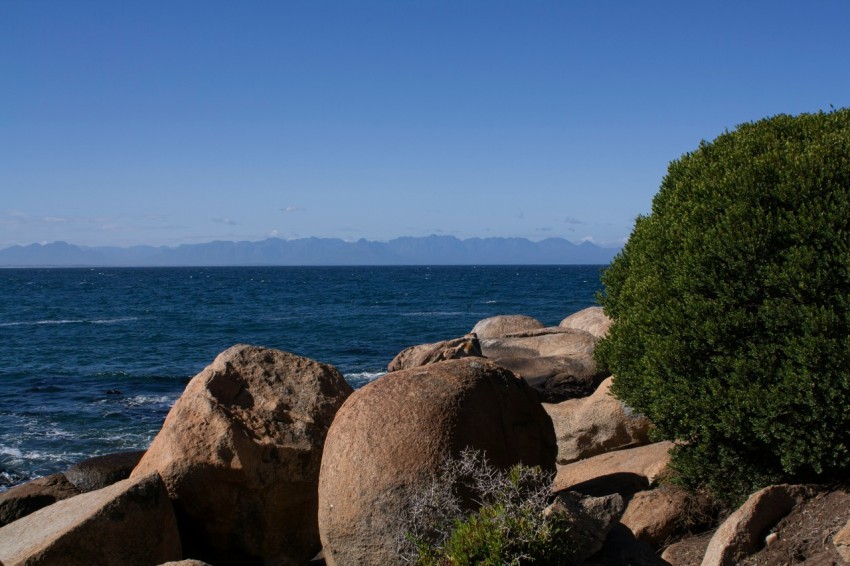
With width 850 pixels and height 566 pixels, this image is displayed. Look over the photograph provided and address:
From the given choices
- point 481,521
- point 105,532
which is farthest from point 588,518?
point 105,532

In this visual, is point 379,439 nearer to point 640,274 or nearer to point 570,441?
point 640,274

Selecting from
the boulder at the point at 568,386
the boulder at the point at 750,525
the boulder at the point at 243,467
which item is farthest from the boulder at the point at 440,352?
the boulder at the point at 750,525

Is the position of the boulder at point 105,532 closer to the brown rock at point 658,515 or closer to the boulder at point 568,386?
the brown rock at point 658,515

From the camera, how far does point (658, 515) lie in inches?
370

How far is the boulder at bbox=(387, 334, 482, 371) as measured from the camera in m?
20.4

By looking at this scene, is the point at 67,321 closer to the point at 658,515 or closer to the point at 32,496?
the point at 32,496

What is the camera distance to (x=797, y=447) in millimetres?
8383

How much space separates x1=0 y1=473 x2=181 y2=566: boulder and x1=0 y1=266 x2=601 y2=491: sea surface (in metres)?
9.21

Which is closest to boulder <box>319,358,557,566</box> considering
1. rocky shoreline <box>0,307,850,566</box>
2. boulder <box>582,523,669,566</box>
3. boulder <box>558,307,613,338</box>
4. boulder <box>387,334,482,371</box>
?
rocky shoreline <box>0,307,850,566</box>

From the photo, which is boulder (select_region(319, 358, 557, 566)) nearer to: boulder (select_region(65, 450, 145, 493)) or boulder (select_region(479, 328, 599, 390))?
boulder (select_region(65, 450, 145, 493))

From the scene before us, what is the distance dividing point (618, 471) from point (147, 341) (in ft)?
123

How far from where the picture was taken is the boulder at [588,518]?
7.15m

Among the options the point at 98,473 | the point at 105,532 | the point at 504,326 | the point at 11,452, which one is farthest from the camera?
the point at 504,326

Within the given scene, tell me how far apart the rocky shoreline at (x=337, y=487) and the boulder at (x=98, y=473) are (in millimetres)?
306
